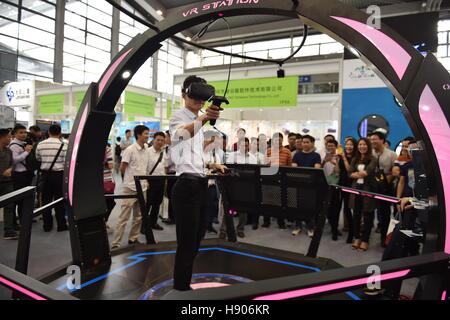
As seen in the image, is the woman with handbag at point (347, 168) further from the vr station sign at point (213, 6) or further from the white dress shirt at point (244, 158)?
the vr station sign at point (213, 6)

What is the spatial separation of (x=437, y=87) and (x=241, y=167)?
2.84m

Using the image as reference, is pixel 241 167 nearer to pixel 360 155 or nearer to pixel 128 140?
pixel 360 155

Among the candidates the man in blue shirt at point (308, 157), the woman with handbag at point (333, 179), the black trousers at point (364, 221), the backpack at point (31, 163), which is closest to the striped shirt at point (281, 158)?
the man in blue shirt at point (308, 157)

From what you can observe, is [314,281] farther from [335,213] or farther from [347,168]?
[335,213]

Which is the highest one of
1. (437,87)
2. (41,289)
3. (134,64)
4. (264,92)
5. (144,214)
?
(264,92)

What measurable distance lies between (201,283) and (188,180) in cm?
120

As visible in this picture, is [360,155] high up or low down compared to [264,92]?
down

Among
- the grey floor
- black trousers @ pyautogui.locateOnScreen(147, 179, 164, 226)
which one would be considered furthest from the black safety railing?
black trousers @ pyautogui.locateOnScreen(147, 179, 164, 226)

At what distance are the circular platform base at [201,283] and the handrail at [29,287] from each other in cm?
153

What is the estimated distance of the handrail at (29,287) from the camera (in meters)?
0.96

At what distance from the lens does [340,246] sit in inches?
168

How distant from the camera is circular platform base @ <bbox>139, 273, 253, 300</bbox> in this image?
2.54 m

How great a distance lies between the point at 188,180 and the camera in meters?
2.01
